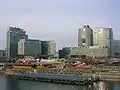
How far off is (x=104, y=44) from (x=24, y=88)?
103m

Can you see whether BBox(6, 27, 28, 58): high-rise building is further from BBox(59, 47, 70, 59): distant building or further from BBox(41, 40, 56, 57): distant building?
BBox(59, 47, 70, 59): distant building

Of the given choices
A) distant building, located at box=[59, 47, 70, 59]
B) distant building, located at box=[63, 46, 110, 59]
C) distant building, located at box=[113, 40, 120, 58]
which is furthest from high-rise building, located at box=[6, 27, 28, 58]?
distant building, located at box=[113, 40, 120, 58]

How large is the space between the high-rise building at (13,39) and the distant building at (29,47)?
6.55 meters

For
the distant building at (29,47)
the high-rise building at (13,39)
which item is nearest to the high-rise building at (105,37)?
the distant building at (29,47)

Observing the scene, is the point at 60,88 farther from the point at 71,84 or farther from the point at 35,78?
the point at 35,78

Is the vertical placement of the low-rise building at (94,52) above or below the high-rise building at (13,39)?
below

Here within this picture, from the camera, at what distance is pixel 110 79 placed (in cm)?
5497

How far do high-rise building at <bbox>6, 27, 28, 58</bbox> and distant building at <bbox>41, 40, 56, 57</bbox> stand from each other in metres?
14.0

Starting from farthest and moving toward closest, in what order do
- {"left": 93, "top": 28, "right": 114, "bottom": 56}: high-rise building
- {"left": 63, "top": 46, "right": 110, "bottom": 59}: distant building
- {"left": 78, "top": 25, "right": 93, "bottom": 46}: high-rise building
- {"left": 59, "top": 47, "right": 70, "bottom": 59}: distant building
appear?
{"left": 59, "top": 47, "right": 70, "bottom": 59}: distant building
{"left": 78, "top": 25, "right": 93, "bottom": 46}: high-rise building
{"left": 93, "top": 28, "right": 114, "bottom": 56}: high-rise building
{"left": 63, "top": 46, "right": 110, "bottom": 59}: distant building

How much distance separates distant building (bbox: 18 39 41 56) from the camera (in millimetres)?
155875

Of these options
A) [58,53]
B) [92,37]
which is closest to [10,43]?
[58,53]

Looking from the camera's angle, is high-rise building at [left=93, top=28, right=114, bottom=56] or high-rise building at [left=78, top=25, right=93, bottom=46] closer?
high-rise building at [left=93, top=28, right=114, bottom=56]

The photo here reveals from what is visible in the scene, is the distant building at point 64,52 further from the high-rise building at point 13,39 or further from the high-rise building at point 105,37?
the high-rise building at point 13,39

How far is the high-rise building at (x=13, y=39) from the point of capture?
532 feet
